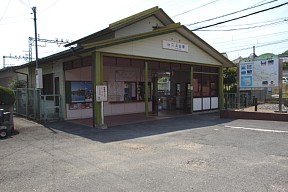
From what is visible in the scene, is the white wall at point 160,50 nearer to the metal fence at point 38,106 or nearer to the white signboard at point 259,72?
the white signboard at point 259,72

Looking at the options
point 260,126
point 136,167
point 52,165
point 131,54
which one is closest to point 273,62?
point 260,126

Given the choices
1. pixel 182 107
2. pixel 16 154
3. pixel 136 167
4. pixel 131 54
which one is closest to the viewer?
pixel 136 167

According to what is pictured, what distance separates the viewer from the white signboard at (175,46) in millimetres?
13631

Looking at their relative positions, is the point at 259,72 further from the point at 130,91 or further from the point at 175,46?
the point at 130,91

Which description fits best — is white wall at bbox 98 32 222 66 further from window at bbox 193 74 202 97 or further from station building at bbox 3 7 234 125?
window at bbox 193 74 202 97

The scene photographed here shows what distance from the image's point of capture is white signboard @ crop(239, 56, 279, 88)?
41.5 feet

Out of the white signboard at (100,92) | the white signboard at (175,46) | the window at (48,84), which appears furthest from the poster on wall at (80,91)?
the white signboard at (175,46)

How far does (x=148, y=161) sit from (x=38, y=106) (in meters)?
9.69

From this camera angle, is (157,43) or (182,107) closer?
(157,43)

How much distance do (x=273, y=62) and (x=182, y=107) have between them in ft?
26.4

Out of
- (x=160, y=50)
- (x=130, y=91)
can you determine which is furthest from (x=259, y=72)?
(x=130, y=91)

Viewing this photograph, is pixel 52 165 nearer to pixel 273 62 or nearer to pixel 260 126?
pixel 260 126

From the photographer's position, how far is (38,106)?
13.4 metres

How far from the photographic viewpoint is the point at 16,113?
54.6 feet
